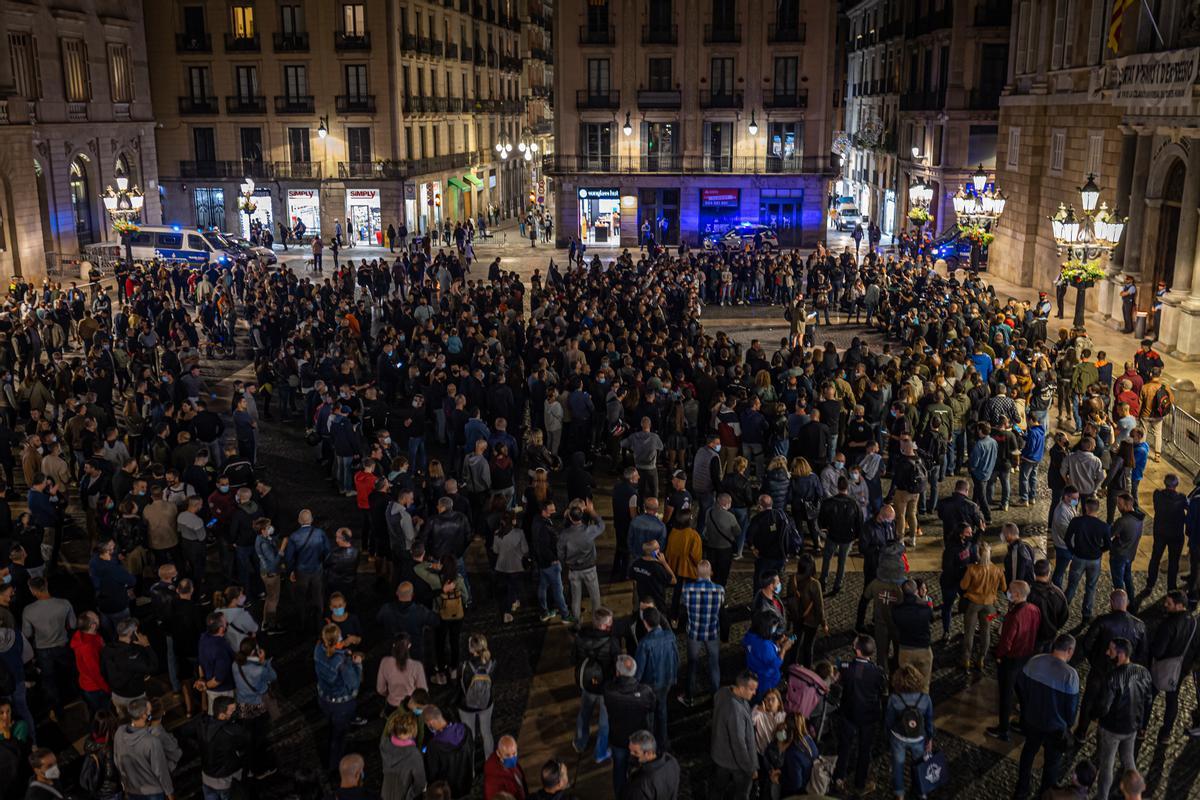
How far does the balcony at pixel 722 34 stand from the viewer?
162 feet

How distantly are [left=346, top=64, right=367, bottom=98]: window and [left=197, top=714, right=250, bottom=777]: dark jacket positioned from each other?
4794 centimetres

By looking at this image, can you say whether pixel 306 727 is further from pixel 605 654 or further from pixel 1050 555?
pixel 1050 555

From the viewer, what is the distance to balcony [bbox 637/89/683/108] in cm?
4994

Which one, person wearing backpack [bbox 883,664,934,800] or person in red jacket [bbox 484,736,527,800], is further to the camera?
person wearing backpack [bbox 883,664,934,800]

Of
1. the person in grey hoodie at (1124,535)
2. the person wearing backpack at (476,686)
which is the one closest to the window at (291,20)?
the person in grey hoodie at (1124,535)

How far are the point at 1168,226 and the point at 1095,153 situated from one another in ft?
14.4

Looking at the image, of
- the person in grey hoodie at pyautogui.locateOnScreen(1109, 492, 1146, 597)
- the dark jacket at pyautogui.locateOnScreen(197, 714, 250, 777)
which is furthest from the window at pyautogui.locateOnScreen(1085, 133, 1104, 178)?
the dark jacket at pyautogui.locateOnScreen(197, 714, 250, 777)

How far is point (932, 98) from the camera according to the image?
49.9 meters

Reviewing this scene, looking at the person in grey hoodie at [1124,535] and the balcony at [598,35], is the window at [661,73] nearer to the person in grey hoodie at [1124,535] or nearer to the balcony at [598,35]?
the balcony at [598,35]

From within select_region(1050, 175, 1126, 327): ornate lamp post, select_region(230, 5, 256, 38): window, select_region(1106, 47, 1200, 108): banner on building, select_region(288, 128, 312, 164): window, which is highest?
select_region(230, 5, 256, 38): window

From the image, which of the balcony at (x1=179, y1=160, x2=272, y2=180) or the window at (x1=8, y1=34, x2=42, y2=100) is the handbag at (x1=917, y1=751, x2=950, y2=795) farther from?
the balcony at (x1=179, y1=160, x2=272, y2=180)

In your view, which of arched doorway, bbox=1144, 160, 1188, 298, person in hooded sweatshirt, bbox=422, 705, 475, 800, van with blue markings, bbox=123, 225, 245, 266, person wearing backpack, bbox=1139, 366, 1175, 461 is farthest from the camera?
van with blue markings, bbox=123, 225, 245, 266

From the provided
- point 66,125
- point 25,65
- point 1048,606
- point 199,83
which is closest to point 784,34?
point 199,83

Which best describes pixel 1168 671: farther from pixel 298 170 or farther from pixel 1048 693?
pixel 298 170
